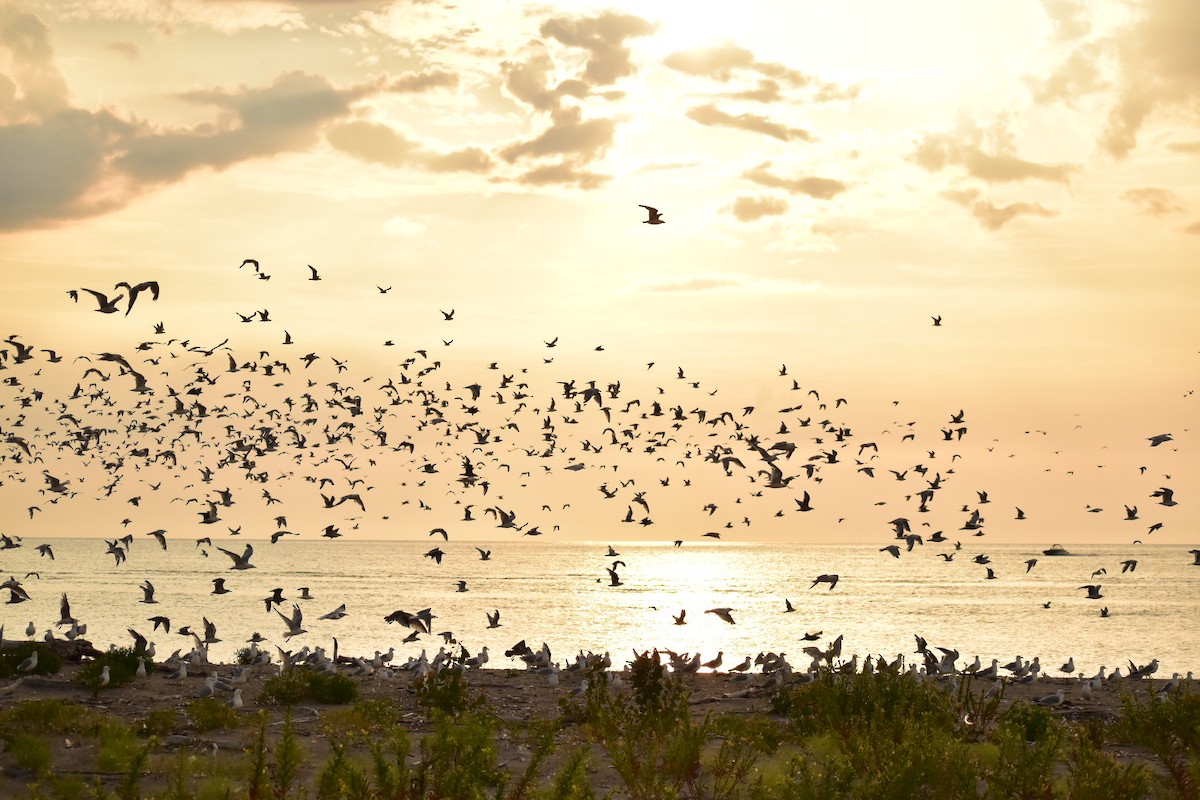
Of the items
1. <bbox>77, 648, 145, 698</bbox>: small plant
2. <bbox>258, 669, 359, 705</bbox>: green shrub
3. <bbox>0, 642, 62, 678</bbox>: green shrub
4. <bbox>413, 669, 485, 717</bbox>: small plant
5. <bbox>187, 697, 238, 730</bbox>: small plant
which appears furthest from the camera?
<bbox>0, 642, 62, 678</bbox>: green shrub

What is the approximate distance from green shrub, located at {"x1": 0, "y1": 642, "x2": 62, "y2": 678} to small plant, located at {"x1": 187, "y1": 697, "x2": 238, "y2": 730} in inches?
262

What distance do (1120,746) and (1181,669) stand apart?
36412 millimetres

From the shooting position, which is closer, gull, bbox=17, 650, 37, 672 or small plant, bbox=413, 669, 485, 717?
small plant, bbox=413, 669, 485, 717

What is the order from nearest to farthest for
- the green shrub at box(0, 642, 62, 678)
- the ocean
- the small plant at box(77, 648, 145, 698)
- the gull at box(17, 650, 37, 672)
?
the small plant at box(77, 648, 145, 698)
the gull at box(17, 650, 37, 672)
the green shrub at box(0, 642, 62, 678)
the ocean

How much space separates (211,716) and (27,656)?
791 cm

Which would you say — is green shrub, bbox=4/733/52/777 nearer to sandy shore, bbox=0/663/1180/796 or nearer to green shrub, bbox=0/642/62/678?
sandy shore, bbox=0/663/1180/796

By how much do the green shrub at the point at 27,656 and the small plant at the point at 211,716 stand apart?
6.65 metres

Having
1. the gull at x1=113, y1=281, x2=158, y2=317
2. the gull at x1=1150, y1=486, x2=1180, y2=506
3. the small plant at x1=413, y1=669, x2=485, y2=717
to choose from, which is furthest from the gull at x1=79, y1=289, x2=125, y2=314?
the gull at x1=1150, y1=486, x2=1180, y2=506

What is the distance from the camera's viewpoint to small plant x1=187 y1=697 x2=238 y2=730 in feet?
63.9

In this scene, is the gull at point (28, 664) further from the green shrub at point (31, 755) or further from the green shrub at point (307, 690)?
the green shrub at point (31, 755)

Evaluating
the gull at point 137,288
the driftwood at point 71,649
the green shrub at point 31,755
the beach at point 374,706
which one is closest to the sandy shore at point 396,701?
the beach at point 374,706

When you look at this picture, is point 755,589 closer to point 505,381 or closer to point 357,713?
point 505,381

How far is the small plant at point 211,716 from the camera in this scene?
1948cm

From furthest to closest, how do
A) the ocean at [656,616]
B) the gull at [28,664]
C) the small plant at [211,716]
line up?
the ocean at [656,616]
the gull at [28,664]
the small plant at [211,716]
